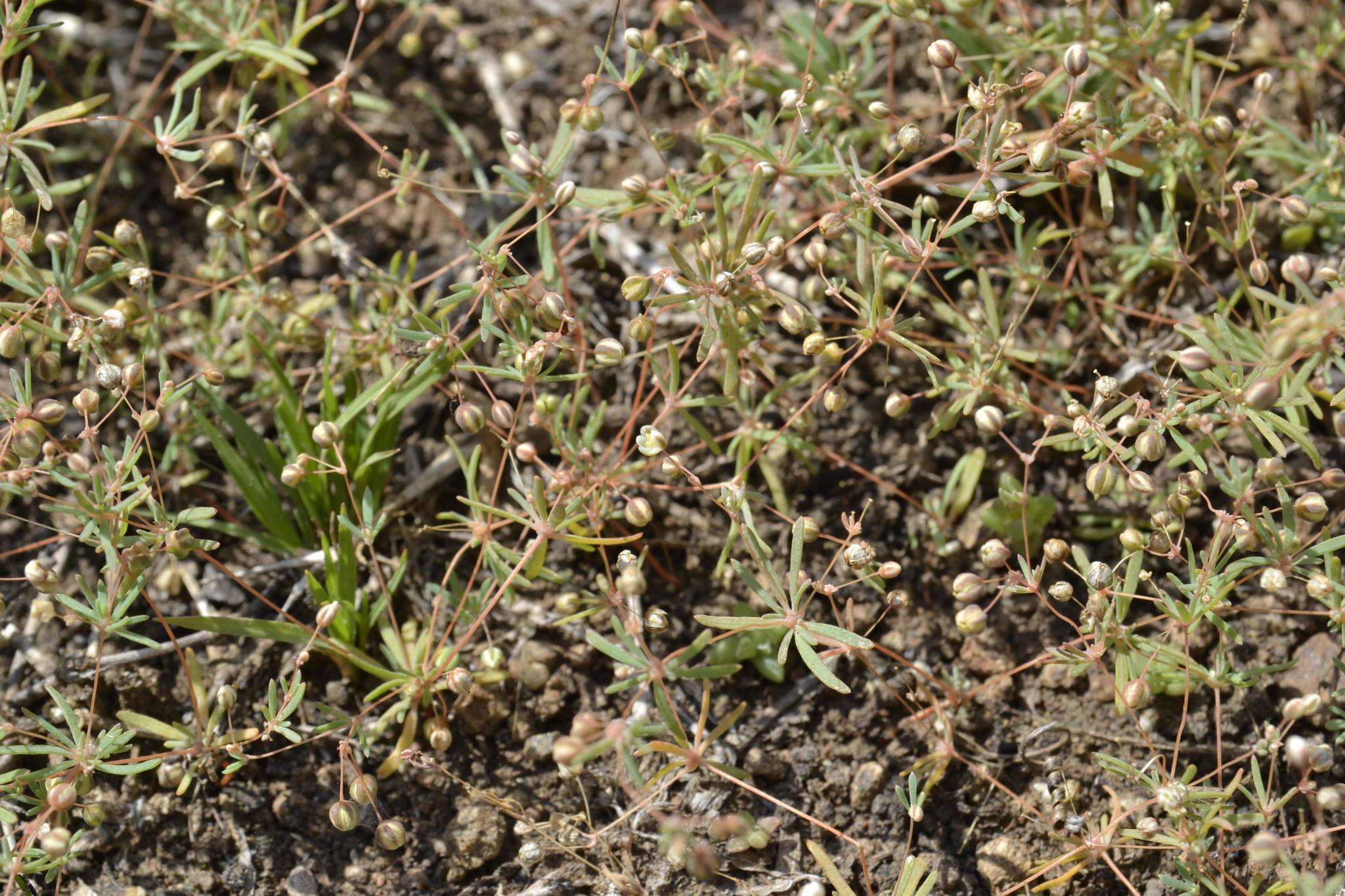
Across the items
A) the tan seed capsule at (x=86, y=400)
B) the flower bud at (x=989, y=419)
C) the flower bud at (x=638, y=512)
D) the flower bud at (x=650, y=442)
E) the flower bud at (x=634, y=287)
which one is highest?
the flower bud at (x=634, y=287)

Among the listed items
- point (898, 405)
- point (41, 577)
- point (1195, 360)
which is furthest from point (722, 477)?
point (41, 577)

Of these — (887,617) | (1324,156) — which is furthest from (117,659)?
(1324,156)

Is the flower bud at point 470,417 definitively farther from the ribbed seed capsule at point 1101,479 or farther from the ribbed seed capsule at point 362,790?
the ribbed seed capsule at point 1101,479

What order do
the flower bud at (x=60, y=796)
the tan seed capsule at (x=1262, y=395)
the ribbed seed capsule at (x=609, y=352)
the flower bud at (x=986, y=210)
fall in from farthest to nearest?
the ribbed seed capsule at (x=609, y=352) < the flower bud at (x=986, y=210) < the flower bud at (x=60, y=796) < the tan seed capsule at (x=1262, y=395)

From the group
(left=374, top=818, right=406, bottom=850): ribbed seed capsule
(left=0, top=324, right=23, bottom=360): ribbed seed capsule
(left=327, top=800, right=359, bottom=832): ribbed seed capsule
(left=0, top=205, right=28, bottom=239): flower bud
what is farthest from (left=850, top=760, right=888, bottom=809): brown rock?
(left=0, top=205, right=28, bottom=239): flower bud

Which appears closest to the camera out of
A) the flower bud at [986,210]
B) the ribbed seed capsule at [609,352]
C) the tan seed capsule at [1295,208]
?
the flower bud at [986,210]

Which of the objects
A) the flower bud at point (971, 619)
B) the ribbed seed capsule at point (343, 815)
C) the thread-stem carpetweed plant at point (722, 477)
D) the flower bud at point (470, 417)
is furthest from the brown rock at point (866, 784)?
the flower bud at point (470, 417)

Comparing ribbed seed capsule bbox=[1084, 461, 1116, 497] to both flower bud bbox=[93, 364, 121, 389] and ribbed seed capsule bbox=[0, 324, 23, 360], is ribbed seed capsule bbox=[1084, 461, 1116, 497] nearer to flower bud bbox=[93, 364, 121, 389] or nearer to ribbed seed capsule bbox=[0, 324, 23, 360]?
flower bud bbox=[93, 364, 121, 389]

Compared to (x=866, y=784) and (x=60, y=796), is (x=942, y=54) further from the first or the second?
(x=60, y=796)

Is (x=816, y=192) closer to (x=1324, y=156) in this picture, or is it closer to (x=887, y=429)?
(x=887, y=429)
